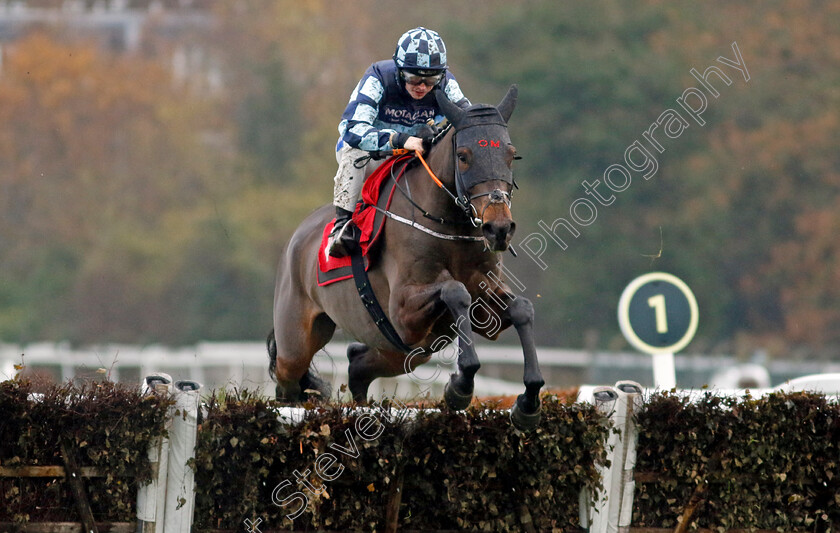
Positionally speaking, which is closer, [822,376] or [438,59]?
[438,59]

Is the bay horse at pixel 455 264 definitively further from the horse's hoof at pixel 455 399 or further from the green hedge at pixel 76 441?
the green hedge at pixel 76 441

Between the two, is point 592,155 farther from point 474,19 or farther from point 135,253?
point 135,253

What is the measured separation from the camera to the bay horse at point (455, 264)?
17.6 feet

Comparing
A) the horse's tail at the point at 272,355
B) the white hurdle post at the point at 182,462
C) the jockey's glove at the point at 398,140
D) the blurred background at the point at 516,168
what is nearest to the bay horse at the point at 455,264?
the jockey's glove at the point at 398,140

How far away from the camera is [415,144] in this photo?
598 centimetres

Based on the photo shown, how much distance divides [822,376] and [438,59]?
3026 millimetres

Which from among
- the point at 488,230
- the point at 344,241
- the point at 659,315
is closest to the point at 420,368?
the point at 659,315

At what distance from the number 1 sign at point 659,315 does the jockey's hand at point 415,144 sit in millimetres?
2588

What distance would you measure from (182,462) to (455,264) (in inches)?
66.9

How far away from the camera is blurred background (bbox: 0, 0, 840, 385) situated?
99.7 feet

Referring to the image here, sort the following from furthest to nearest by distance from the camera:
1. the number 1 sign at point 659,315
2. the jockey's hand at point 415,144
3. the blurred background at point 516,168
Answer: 1. the blurred background at point 516,168
2. the number 1 sign at point 659,315
3. the jockey's hand at point 415,144

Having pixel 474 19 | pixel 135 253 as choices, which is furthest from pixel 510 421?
pixel 474 19

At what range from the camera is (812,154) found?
3050 centimetres

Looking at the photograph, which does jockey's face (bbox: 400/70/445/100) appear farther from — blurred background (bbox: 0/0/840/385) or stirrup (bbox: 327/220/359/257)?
blurred background (bbox: 0/0/840/385)
